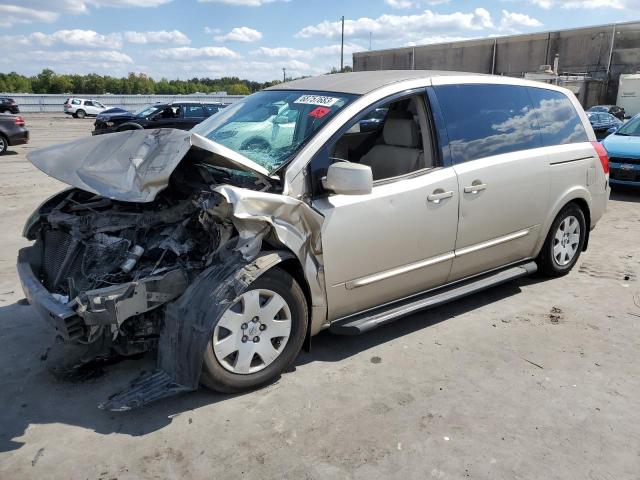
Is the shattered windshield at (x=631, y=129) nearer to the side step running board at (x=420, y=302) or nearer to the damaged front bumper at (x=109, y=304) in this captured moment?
the side step running board at (x=420, y=302)

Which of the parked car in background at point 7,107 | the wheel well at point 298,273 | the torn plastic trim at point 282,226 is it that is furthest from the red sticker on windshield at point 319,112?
the parked car in background at point 7,107

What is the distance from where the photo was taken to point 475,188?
4.09 meters

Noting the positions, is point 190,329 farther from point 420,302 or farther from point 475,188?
point 475,188

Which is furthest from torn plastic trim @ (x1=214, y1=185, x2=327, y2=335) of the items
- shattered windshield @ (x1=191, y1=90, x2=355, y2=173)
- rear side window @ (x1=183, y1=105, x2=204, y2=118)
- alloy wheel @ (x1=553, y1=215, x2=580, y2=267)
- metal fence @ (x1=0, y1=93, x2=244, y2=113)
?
metal fence @ (x1=0, y1=93, x2=244, y2=113)

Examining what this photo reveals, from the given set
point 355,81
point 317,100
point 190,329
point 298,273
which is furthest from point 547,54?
point 190,329

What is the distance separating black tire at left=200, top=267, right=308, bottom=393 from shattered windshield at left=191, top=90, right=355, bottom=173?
717 mm

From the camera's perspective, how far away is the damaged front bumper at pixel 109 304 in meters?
2.92

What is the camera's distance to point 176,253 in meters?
3.27

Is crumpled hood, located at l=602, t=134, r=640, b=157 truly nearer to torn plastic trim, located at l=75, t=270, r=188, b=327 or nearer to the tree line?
torn plastic trim, located at l=75, t=270, r=188, b=327

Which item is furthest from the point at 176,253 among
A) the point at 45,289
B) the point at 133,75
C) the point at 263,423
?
the point at 133,75

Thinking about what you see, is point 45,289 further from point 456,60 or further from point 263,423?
point 456,60

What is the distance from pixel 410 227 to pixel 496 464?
1.63 meters

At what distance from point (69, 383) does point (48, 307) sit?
25.7 inches

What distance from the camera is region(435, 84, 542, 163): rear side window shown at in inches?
161
